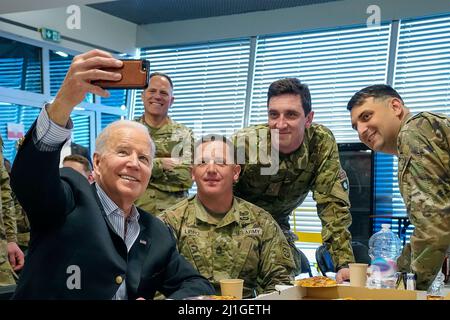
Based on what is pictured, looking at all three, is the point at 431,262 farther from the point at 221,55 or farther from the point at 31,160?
the point at 221,55

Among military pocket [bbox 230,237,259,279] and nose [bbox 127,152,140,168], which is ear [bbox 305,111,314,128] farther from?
nose [bbox 127,152,140,168]

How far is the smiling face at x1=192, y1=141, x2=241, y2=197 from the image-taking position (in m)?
2.14

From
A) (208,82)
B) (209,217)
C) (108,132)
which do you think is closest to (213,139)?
(209,217)

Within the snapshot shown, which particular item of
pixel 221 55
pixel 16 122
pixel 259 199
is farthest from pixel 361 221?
pixel 16 122

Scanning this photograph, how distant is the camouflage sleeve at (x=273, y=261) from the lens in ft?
6.70

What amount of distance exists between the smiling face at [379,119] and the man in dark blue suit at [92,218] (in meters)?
0.86

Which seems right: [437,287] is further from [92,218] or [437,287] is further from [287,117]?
[92,218]

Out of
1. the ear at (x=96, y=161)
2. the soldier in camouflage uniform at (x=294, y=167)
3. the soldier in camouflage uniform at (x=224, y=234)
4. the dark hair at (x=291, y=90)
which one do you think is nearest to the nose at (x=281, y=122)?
the soldier in camouflage uniform at (x=294, y=167)

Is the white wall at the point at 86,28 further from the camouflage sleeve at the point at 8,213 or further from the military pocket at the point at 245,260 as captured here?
the military pocket at the point at 245,260

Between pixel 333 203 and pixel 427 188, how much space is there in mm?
835

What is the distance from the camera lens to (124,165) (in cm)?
148

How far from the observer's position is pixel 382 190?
5.71 meters

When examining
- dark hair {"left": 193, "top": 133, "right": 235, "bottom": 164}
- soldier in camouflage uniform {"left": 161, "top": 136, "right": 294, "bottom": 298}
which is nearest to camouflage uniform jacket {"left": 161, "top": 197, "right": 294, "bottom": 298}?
soldier in camouflage uniform {"left": 161, "top": 136, "right": 294, "bottom": 298}

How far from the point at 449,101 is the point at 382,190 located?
115 cm
